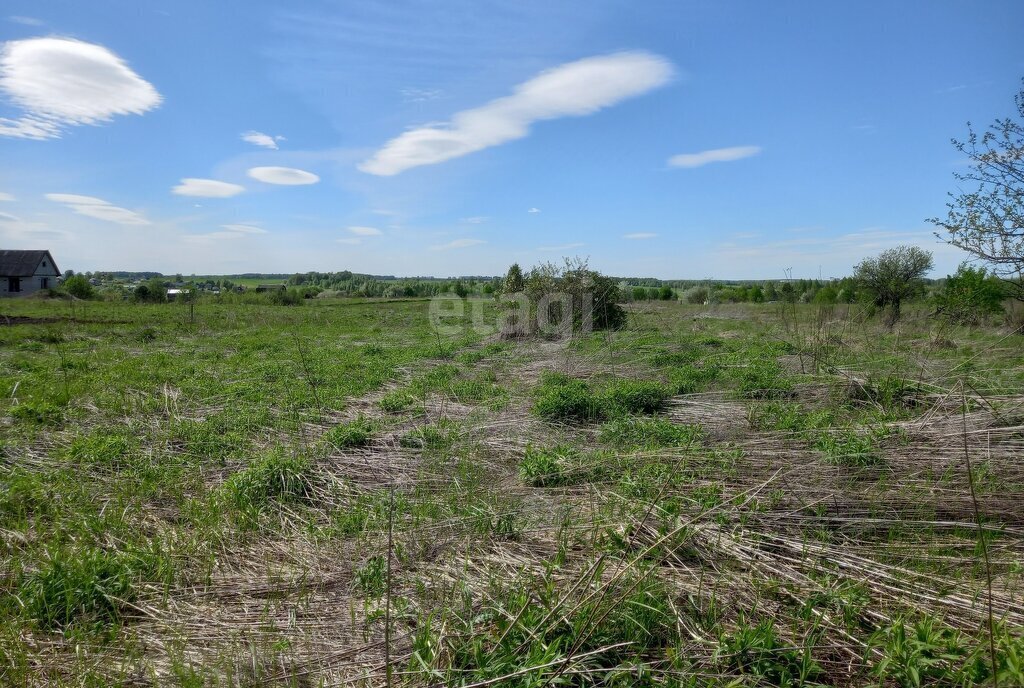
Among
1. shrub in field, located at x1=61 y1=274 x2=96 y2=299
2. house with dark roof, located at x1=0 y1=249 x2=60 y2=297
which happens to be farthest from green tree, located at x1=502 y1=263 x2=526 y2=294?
house with dark roof, located at x1=0 y1=249 x2=60 y2=297

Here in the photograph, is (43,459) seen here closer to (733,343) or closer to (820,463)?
(820,463)

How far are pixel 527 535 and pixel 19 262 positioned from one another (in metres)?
57.4

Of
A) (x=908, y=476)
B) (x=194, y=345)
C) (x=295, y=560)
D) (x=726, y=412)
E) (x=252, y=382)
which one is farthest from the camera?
(x=194, y=345)

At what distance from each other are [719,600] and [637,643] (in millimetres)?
516

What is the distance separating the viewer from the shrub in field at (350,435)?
4.89m

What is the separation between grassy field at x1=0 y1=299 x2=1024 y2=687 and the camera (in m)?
2.13

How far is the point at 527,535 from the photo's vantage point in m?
3.15

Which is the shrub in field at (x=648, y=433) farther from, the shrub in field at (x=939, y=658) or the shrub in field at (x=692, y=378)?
the shrub in field at (x=939, y=658)

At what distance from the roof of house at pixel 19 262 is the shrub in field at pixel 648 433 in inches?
2175

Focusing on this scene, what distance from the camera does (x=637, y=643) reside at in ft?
7.19

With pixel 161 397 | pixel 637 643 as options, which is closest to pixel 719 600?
pixel 637 643

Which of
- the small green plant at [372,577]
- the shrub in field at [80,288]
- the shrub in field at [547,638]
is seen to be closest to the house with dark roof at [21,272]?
the shrub in field at [80,288]

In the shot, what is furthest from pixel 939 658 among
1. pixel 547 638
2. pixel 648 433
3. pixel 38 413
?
pixel 38 413

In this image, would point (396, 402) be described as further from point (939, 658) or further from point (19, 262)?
point (19, 262)
